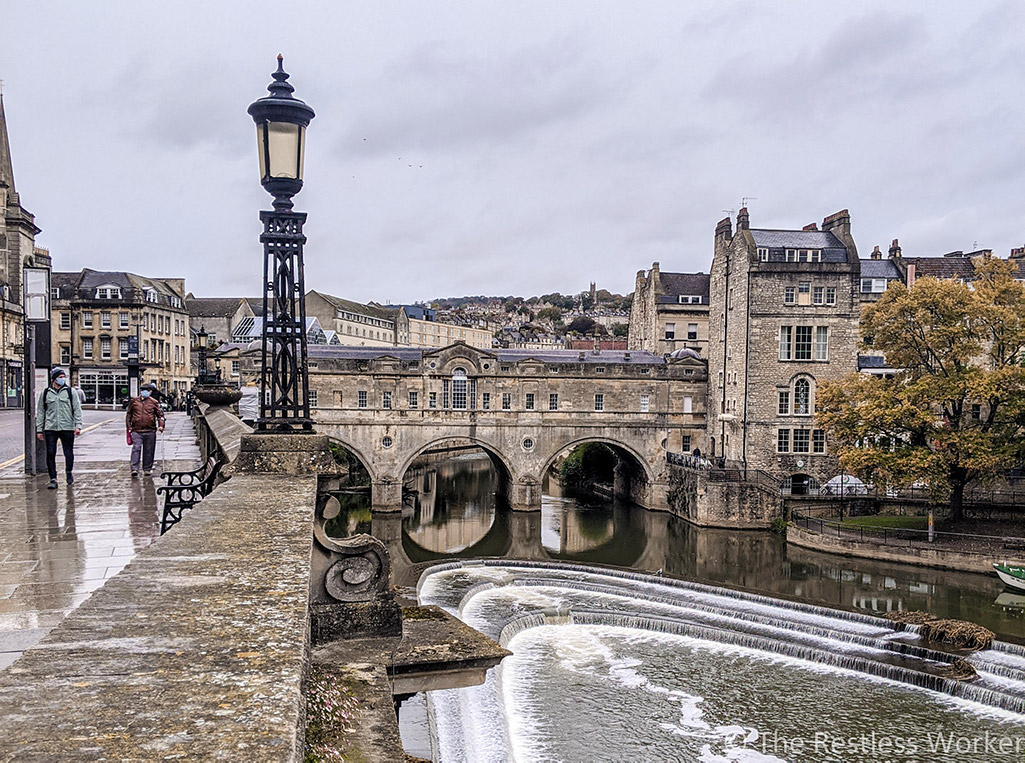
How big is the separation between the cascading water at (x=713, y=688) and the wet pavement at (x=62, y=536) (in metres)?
7.56

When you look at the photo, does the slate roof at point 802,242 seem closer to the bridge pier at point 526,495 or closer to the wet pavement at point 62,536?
the bridge pier at point 526,495

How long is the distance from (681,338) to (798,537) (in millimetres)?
23573

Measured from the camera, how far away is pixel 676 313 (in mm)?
55406

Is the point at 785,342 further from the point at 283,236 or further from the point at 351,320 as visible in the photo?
the point at 351,320

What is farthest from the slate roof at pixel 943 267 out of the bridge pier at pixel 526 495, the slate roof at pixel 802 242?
the bridge pier at pixel 526 495

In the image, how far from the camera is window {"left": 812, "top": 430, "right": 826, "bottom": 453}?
4025cm

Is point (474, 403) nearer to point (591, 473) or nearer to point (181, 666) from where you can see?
point (591, 473)

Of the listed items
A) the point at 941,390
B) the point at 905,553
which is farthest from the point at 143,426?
the point at 941,390

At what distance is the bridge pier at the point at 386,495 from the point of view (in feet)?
135

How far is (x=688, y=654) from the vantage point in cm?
1900

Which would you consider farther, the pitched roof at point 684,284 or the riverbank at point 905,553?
the pitched roof at point 684,284

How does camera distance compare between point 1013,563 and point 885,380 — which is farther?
point 885,380

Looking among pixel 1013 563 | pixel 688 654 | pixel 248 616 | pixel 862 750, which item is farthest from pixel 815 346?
pixel 248 616

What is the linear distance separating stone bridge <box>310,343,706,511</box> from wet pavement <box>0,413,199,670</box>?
28.2 meters
